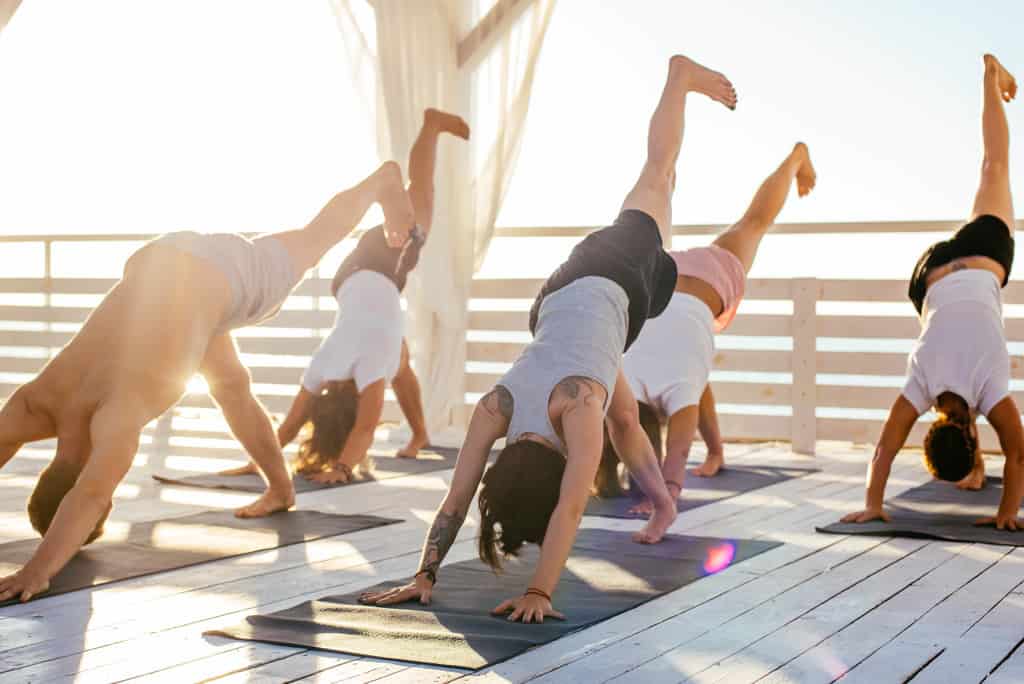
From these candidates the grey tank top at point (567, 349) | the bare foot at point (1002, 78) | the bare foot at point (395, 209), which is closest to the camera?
the grey tank top at point (567, 349)

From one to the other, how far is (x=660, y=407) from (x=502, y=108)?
273 centimetres

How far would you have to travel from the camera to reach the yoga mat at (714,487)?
3.74m

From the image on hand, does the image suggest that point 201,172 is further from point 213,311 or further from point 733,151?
point 733,151

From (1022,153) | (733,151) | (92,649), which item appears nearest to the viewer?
(92,649)

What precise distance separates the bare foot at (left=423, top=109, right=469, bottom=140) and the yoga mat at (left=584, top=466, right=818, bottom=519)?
1.60 m

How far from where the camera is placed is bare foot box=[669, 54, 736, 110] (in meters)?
3.44

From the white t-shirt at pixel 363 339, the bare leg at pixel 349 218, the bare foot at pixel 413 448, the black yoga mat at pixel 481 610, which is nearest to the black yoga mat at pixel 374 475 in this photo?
the bare foot at pixel 413 448

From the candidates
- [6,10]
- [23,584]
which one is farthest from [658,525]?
[6,10]

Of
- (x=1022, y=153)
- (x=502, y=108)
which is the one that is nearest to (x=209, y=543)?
(x=502, y=108)

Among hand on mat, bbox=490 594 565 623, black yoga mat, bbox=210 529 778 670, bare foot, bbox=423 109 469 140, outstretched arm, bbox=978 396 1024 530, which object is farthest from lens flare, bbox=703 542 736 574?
bare foot, bbox=423 109 469 140

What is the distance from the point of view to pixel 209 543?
303 centimetres

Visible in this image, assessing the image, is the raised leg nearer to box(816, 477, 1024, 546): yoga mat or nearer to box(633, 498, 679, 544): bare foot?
box(633, 498, 679, 544): bare foot

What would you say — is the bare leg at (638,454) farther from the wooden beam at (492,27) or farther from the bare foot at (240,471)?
the wooden beam at (492,27)

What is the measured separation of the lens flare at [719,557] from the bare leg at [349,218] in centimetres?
116
